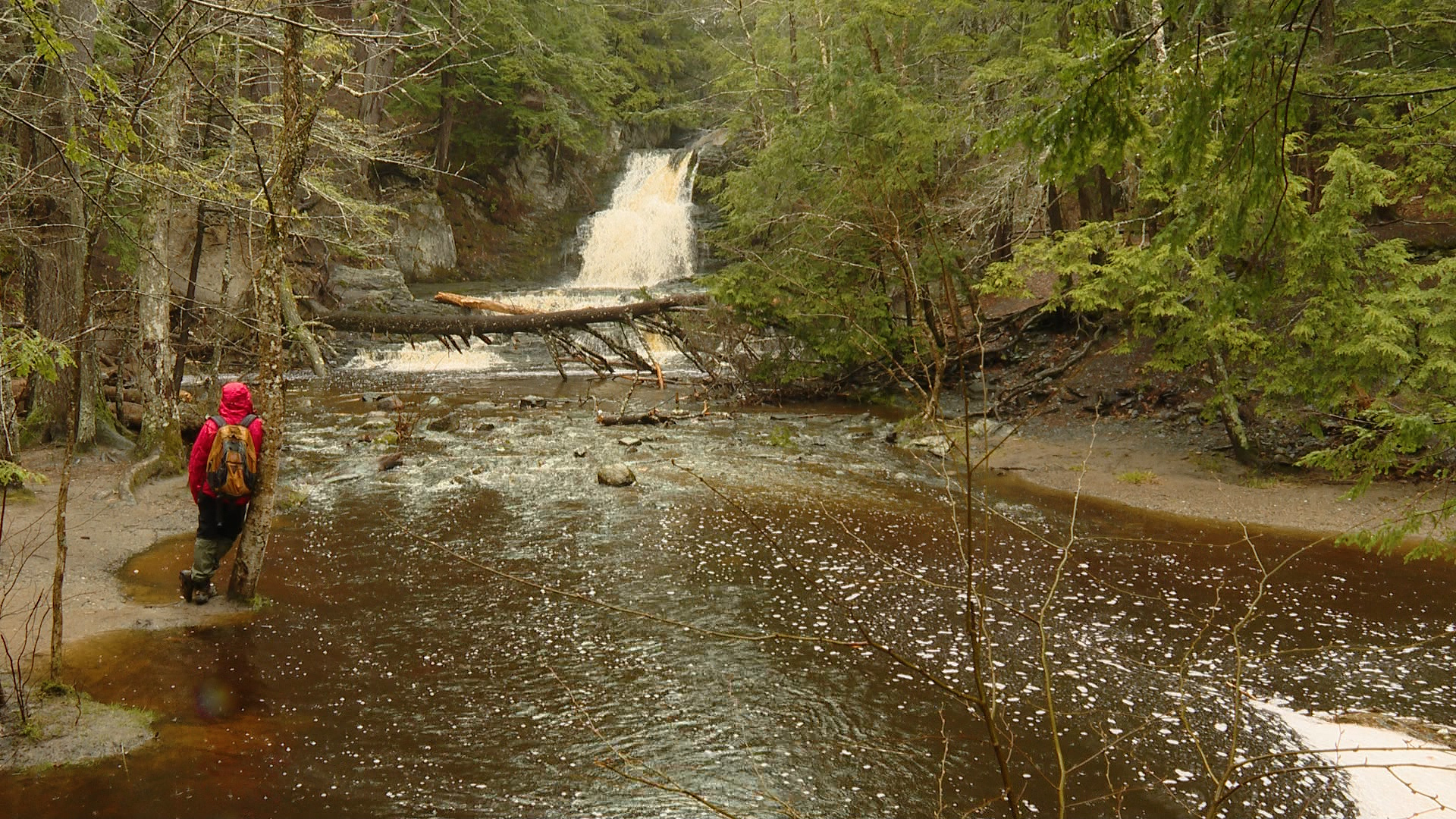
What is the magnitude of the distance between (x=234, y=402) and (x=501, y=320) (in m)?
11.9

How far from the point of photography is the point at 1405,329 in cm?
927

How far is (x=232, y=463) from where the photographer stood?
6.58 metres

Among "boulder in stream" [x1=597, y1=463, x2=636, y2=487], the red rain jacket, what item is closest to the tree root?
the red rain jacket

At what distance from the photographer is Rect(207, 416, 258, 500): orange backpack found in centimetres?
656

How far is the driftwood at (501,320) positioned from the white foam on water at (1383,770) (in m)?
14.4

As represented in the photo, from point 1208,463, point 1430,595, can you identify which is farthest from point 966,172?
point 1430,595

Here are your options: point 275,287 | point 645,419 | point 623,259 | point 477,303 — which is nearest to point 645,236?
point 623,259

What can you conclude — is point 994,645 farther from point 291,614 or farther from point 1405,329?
point 1405,329

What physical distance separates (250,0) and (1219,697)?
10.4m

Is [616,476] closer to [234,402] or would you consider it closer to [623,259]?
[234,402]

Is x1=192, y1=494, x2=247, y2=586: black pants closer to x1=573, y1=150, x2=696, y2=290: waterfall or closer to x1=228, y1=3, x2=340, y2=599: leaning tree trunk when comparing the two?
x1=228, y1=3, x2=340, y2=599: leaning tree trunk

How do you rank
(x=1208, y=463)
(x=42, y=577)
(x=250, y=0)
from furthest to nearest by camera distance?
(x=1208, y=463) → (x=250, y=0) → (x=42, y=577)

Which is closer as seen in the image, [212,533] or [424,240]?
[212,533]

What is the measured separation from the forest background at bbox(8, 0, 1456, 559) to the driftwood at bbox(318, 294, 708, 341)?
5.50 ft
